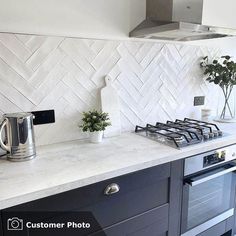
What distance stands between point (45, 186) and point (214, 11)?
2.00 metres

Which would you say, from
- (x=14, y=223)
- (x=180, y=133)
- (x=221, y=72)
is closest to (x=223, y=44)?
(x=221, y=72)

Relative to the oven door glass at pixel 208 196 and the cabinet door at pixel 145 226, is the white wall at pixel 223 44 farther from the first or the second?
the cabinet door at pixel 145 226

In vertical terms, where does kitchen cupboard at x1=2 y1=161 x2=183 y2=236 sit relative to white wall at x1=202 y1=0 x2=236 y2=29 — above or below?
below

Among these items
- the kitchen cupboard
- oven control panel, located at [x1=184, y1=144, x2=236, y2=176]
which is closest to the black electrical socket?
the kitchen cupboard

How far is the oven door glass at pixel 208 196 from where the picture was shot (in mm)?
1481

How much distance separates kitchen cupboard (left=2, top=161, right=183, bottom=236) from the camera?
1.01 m

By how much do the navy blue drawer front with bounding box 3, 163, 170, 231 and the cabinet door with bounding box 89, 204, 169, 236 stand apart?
26 mm

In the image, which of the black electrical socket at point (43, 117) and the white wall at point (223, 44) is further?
the white wall at point (223, 44)

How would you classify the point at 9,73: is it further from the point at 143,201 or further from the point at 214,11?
the point at 214,11

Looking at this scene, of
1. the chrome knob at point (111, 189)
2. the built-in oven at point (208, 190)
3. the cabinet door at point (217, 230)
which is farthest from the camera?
the cabinet door at point (217, 230)

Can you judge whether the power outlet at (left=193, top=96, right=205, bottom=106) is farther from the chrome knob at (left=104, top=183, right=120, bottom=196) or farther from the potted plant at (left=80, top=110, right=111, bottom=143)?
the chrome knob at (left=104, top=183, right=120, bottom=196)

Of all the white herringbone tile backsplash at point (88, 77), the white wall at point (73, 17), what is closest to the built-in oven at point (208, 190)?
the white herringbone tile backsplash at point (88, 77)

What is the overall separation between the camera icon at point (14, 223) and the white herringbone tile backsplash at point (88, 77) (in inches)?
23.7

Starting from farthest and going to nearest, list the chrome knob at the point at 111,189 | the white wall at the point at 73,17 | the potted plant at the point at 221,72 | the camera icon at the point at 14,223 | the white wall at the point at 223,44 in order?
1. the white wall at the point at 223,44
2. the potted plant at the point at 221,72
3. the white wall at the point at 73,17
4. the chrome knob at the point at 111,189
5. the camera icon at the point at 14,223
